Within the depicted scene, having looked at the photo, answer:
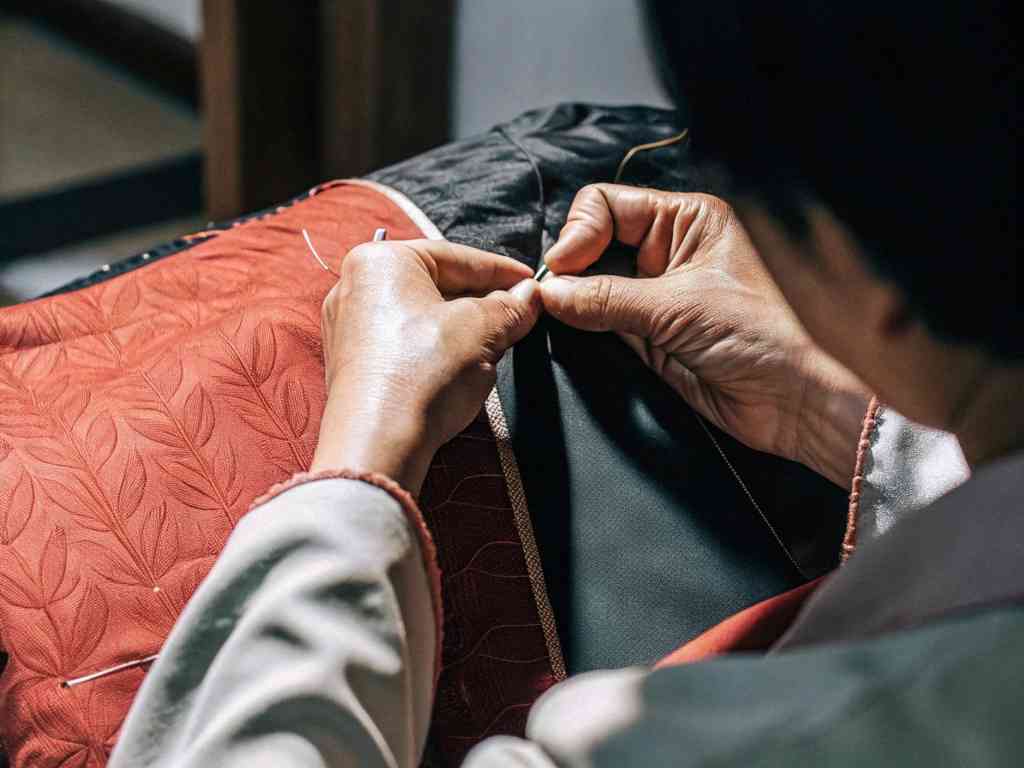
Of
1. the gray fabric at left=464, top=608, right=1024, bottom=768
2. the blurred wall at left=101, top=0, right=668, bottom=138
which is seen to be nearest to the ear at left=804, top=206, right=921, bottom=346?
the gray fabric at left=464, top=608, right=1024, bottom=768

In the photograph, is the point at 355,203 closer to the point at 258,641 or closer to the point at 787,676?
the point at 258,641

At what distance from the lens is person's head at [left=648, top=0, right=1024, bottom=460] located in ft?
1.33

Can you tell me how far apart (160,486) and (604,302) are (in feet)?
1.09

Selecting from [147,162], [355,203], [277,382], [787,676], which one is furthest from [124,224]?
[787,676]

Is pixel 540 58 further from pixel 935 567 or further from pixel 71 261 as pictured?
pixel 935 567

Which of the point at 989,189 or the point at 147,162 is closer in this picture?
the point at 989,189

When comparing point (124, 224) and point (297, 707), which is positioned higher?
point (297, 707)

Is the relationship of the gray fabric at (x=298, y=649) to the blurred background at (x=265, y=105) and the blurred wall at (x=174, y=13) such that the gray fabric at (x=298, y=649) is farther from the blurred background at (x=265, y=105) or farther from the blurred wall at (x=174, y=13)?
the blurred wall at (x=174, y=13)

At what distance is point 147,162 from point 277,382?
187cm

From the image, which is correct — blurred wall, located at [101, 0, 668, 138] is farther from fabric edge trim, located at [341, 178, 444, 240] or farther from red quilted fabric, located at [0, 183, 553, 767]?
red quilted fabric, located at [0, 183, 553, 767]

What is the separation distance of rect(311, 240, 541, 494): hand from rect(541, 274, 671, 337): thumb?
0.02 meters

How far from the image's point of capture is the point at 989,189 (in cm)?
41

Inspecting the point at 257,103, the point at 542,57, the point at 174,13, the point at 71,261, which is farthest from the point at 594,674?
the point at 174,13

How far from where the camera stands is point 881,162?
43cm
